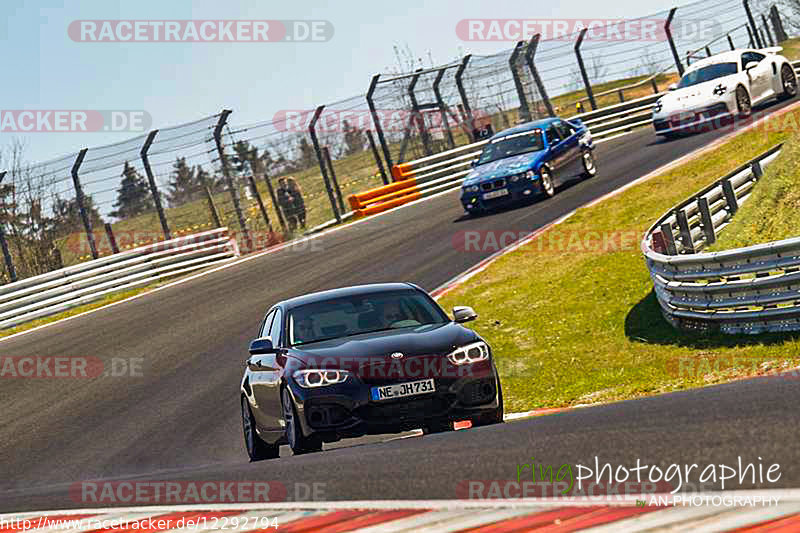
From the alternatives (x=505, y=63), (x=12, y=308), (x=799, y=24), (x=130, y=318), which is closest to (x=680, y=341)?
(x=130, y=318)

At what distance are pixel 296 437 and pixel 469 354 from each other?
149cm

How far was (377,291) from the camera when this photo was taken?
10945 millimetres

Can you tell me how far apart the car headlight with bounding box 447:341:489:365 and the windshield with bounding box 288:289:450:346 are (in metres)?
0.94

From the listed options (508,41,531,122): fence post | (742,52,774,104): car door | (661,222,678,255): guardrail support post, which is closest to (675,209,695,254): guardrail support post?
(661,222,678,255): guardrail support post

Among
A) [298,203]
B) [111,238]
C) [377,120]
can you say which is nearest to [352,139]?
[377,120]

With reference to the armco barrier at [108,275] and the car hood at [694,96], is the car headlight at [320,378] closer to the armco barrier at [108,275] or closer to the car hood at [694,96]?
the armco barrier at [108,275]

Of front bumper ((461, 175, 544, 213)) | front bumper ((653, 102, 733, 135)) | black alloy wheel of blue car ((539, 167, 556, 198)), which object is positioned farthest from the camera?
front bumper ((653, 102, 733, 135))

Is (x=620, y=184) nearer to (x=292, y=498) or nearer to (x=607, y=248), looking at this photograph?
(x=607, y=248)

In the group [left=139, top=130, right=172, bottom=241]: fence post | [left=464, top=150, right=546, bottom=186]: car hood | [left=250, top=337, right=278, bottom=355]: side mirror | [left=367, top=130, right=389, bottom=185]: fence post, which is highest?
[left=139, top=130, right=172, bottom=241]: fence post

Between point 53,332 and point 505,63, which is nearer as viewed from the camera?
point 53,332

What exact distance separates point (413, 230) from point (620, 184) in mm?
4543

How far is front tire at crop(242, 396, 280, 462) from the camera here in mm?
10781

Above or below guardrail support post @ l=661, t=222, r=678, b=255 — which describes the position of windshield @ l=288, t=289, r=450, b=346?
above

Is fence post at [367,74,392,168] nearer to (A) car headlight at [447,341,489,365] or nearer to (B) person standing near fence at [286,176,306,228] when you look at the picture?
(B) person standing near fence at [286,176,306,228]
